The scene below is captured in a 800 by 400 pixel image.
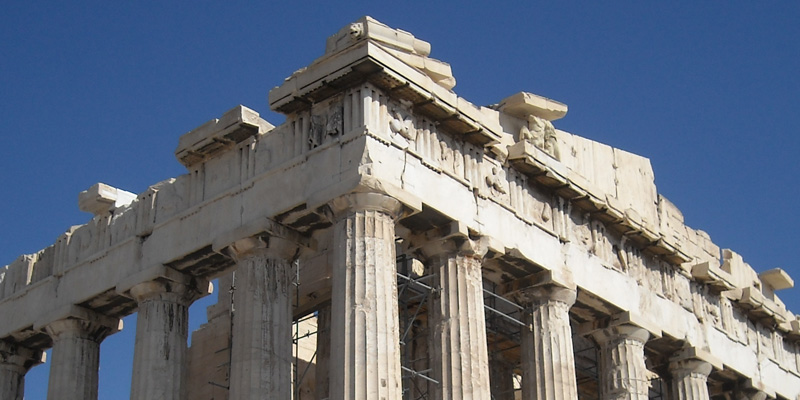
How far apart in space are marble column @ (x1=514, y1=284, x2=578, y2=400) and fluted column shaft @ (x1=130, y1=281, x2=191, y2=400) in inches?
283

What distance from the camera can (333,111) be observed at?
29922 millimetres

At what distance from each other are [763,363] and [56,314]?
1854cm

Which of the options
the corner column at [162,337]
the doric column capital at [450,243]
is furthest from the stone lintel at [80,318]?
the doric column capital at [450,243]

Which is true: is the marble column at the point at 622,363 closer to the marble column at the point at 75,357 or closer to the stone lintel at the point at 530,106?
the stone lintel at the point at 530,106

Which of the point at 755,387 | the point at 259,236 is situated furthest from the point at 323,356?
the point at 755,387

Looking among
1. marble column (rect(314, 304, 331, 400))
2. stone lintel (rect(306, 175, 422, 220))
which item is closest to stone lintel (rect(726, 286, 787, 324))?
marble column (rect(314, 304, 331, 400))

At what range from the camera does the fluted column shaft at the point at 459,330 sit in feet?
96.7

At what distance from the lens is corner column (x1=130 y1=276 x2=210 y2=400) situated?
31594mm

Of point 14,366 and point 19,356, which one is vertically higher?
point 19,356

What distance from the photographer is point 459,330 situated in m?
29.9

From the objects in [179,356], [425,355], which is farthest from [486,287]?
[179,356]

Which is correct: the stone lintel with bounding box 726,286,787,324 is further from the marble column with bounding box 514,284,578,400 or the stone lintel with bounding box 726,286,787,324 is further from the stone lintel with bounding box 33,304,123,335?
the stone lintel with bounding box 33,304,123,335

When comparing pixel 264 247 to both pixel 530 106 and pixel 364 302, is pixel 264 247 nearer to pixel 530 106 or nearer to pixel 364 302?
pixel 364 302

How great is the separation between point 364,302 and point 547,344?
615cm
